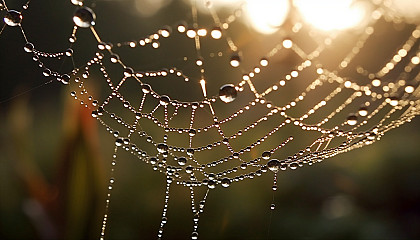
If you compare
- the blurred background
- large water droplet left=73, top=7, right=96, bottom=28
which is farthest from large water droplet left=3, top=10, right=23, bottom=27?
the blurred background

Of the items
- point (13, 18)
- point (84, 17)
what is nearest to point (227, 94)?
point (84, 17)

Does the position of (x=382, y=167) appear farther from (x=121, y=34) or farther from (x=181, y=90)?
(x=121, y=34)

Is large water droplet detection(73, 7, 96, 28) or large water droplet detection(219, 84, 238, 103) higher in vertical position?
large water droplet detection(73, 7, 96, 28)


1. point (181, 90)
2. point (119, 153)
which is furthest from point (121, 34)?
point (119, 153)

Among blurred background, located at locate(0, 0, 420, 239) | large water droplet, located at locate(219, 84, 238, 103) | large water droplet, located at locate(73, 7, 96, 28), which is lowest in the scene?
large water droplet, located at locate(219, 84, 238, 103)

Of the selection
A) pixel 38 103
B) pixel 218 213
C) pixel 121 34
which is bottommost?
pixel 218 213

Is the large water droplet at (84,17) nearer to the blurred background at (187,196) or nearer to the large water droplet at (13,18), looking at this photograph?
the large water droplet at (13,18)

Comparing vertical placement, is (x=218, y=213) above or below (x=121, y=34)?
below

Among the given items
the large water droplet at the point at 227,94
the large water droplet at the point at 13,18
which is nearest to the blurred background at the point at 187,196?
the large water droplet at the point at 227,94

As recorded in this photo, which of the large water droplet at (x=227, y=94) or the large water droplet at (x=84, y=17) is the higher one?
the large water droplet at (x=84, y=17)

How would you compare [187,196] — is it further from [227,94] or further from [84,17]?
[84,17]

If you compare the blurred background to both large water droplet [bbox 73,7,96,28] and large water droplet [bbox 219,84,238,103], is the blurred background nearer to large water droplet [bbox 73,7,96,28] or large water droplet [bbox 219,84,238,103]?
large water droplet [bbox 219,84,238,103]
